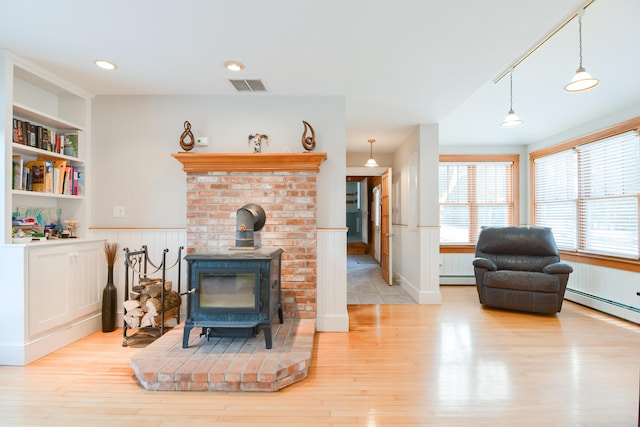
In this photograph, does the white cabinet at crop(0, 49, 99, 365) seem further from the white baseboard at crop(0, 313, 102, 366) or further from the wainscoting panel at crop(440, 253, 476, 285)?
the wainscoting panel at crop(440, 253, 476, 285)

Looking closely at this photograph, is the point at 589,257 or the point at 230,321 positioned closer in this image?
the point at 230,321

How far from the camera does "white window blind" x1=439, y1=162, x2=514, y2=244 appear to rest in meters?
5.78

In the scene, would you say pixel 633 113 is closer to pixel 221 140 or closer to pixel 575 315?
pixel 575 315

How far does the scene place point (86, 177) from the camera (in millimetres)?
3301

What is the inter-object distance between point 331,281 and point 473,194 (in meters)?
3.75

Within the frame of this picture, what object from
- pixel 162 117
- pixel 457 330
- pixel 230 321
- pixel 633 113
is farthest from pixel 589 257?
pixel 162 117

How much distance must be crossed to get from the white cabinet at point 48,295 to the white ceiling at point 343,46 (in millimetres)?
1593

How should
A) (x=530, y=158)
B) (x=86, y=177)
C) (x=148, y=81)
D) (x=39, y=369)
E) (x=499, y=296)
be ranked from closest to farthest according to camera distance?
(x=39, y=369), (x=148, y=81), (x=86, y=177), (x=499, y=296), (x=530, y=158)

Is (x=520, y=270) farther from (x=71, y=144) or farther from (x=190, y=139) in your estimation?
(x=71, y=144)

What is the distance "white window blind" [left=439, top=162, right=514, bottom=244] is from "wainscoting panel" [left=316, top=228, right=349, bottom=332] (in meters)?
3.17

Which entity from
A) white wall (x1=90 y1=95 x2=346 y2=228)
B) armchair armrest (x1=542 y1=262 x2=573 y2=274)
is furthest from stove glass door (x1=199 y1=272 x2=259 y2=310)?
armchair armrest (x1=542 y1=262 x2=573 y2=274)

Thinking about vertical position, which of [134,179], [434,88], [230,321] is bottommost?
[230,321]

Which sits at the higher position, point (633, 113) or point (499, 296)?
point (633, 113)

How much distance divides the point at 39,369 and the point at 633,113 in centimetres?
641
